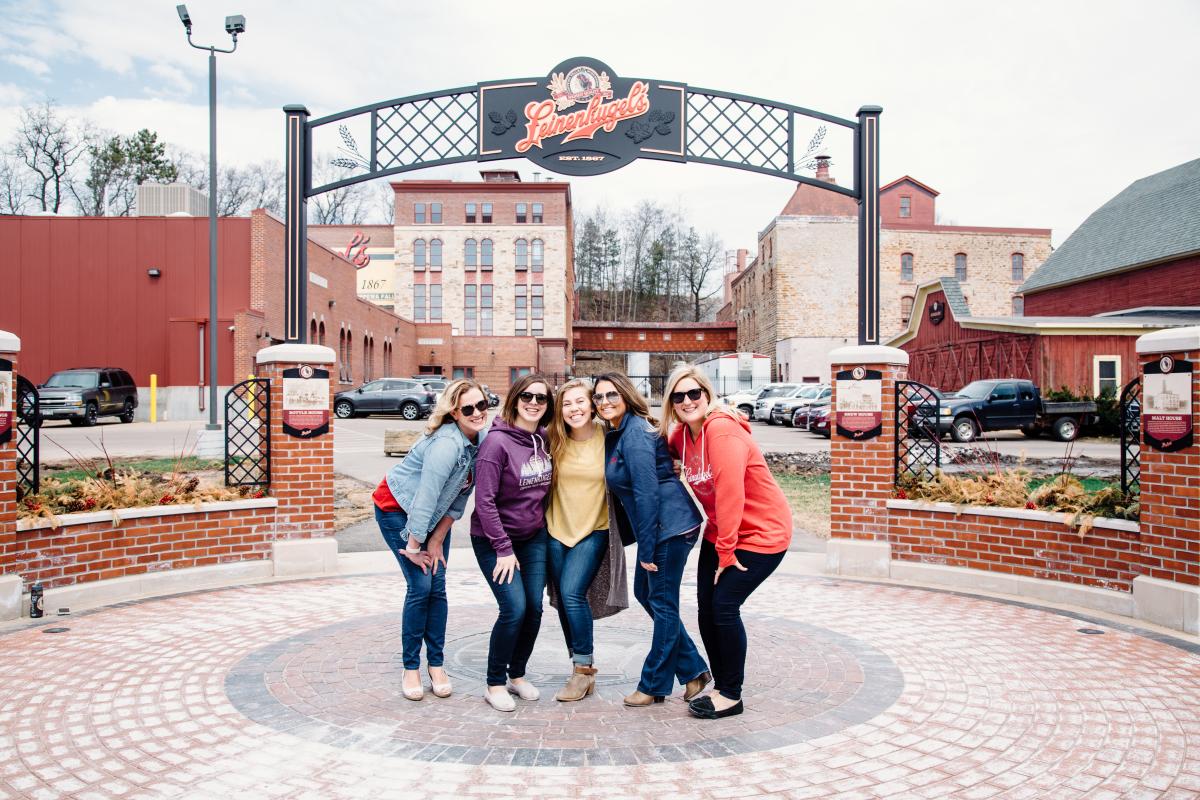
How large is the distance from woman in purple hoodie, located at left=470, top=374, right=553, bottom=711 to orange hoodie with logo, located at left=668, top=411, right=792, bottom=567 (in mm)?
784

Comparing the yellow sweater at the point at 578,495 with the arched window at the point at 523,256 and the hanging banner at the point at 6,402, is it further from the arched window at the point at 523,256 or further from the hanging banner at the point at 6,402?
the arched window at the point at 523,256

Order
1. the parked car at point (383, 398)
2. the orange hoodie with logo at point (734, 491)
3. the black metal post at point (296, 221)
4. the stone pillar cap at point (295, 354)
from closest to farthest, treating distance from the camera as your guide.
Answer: the orange hoodie with logo at point (734, 491) < the stone pillar cap at point (295, 354) < the black metal post at point (296, 221) < the parked car at point (383, 398)

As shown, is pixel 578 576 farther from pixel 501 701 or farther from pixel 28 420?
pixel 28 420

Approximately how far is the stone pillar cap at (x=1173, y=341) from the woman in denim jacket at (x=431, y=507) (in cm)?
440

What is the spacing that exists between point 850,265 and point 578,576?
159 feet

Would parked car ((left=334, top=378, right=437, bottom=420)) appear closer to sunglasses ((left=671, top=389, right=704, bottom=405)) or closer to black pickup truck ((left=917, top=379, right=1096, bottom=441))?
black pickup truck ((left=917, top=379, right=1096, bottom=441))

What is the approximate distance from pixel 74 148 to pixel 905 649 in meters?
55.7

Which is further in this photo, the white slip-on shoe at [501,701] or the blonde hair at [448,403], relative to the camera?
the blonde hair at [448,403]

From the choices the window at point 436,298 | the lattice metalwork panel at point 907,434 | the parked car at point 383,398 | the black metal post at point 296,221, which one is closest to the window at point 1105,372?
the parked car at point 383,398

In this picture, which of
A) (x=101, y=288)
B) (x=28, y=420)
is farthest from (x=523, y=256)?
(x=28, y=420)

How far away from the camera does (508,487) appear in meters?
4.30

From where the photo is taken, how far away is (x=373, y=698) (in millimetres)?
4562

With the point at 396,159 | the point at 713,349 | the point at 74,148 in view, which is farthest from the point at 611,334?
the point at 396,159

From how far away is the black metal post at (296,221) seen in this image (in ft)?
26.6
